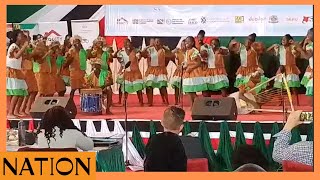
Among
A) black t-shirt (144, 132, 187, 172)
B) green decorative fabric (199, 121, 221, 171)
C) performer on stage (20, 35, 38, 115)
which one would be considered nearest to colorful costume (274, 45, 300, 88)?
green decorative fabric (199, 121, 221, 171)

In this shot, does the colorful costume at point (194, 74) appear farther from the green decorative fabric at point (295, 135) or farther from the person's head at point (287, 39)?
the green decorative fabric at point (295, 135)

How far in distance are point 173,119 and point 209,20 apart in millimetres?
1076

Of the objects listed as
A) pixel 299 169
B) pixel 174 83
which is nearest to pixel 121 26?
pixel 174 83

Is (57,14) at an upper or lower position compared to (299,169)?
upper

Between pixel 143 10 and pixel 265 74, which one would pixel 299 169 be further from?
pixel 143 10

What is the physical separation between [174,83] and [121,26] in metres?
0.80

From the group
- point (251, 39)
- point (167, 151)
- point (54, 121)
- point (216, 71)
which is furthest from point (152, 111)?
point (251, 39)

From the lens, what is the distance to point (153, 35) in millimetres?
7438

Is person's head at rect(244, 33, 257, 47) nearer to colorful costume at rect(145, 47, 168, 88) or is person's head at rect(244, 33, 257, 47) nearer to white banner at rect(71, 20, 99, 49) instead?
colorful costume at rect(145, 47, 168, 88)

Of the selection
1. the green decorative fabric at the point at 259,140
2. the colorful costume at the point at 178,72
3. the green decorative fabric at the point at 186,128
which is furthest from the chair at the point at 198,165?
the colorful costume at the point at 178,72

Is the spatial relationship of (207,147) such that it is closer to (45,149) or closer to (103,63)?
(103,63)

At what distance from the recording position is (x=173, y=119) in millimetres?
7352

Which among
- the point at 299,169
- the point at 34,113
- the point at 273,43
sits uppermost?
the point at 273,43

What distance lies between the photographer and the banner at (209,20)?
24.1ft
